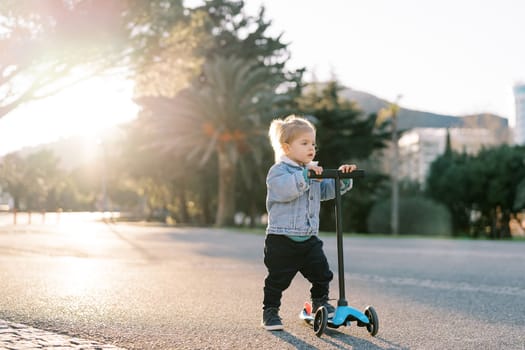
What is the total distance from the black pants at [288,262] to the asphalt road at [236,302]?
284 mm

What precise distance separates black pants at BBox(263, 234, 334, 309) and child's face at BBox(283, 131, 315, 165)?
0.54 metres

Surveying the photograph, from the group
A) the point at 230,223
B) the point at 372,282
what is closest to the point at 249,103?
the point at 230,223

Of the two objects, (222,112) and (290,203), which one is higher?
(222,112)

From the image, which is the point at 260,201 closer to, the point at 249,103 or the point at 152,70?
the point at 249,103

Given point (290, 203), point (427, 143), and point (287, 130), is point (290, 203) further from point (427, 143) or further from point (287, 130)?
point (427, 143)

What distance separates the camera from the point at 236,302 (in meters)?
6.07

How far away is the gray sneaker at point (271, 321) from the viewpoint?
459 centimetres

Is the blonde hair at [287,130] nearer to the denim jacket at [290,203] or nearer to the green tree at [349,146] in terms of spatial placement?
the denim jacket at [290,203]

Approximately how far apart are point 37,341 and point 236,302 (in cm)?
224

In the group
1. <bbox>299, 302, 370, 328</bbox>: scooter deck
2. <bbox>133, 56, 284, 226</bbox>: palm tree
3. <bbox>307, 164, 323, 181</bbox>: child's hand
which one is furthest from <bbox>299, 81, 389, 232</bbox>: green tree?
<bbox>299, 302, 370, 328</bbox>: scooter deck

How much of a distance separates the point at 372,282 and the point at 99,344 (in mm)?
4713

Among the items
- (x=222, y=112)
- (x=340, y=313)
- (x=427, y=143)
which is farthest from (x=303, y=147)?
(x=427, y=143)

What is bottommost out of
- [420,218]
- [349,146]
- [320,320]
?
[320,320]

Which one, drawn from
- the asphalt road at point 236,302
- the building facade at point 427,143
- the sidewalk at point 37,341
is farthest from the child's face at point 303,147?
the building facade at point 427,143
